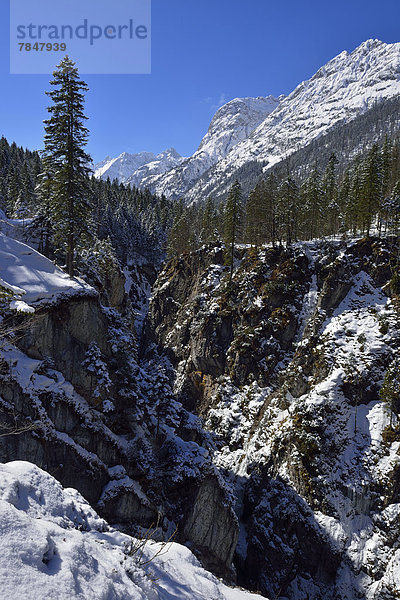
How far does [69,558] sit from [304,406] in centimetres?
2853

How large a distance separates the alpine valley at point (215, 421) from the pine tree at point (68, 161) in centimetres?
72

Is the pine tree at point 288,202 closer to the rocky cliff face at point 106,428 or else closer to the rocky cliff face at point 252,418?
the rocky cliff face at point 252,418

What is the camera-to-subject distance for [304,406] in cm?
2966

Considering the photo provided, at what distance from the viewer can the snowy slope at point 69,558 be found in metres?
3.93

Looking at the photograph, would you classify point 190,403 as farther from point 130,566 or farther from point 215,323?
point 130,566

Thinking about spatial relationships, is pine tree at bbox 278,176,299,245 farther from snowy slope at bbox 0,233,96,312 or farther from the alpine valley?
snowy slope at bbox 0,233,96,312

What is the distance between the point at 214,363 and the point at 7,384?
30.3m

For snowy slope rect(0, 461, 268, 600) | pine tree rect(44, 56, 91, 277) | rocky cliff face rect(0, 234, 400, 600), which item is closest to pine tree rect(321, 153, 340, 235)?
rocky cliff face rect(0, 234, 400, 600)

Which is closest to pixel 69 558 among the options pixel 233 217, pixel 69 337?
pixel 69 337

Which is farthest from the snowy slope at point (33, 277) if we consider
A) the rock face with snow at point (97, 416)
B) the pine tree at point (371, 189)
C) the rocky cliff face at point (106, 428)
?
the pine tree at point (371, 189)

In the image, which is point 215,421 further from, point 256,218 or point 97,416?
point 256,218

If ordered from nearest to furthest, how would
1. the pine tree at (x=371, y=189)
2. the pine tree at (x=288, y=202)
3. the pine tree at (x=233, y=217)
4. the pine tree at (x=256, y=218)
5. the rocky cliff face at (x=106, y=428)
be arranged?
the rocky cliff face at (x=106, y=428), the pine tree at (x=371, y=189), the pine tree at (x=233, y=217), the pine tree at (x=288, y=202), the pine tree at (x=256, y=218)

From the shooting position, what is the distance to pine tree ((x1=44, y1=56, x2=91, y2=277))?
21.3 m

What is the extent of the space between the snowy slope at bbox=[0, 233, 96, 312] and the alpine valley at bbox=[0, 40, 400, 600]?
12cm
